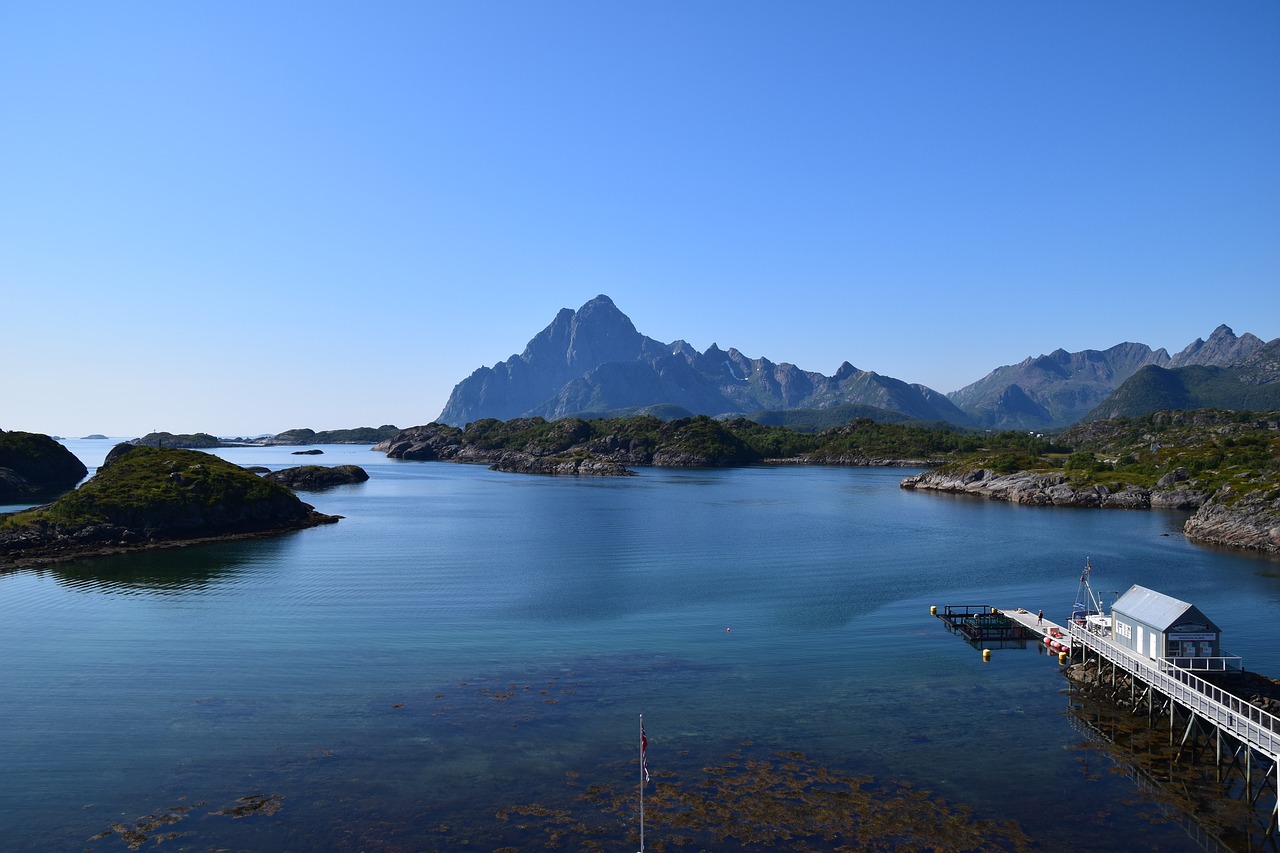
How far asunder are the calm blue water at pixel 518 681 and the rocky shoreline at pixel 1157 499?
858 centimetres

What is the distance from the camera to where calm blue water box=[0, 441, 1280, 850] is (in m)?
29.9

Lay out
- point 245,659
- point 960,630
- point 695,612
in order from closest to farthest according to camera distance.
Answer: point 245,659 < point 960,630 < point 695,612

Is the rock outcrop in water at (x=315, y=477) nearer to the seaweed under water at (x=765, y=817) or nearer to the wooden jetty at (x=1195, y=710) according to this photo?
the seaweed under water at (x=765, y=817)

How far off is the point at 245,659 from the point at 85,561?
47612mm

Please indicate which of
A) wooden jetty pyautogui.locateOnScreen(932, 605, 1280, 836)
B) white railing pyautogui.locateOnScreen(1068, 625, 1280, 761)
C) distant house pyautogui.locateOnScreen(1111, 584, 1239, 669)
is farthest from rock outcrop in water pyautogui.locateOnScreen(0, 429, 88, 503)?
distant house pyautogui.locateOnScreen(1111, 584, 1239, 669)

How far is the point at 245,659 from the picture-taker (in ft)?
158

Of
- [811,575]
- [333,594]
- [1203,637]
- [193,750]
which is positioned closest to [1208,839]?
[1203,637]

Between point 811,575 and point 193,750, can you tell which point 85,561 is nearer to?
point 193,750

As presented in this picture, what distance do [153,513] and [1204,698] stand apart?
102871 millimetres

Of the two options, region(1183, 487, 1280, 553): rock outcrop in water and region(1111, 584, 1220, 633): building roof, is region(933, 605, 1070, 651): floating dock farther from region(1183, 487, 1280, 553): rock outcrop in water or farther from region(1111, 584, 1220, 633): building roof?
region(1183, 487, 1280, 553): rock outcrop in water

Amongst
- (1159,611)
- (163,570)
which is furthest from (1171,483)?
(163,570)

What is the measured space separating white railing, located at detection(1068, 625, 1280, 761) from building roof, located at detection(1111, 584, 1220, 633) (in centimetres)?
200

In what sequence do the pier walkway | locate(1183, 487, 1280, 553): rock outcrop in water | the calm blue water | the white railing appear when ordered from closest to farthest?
the calm blue water → the pier walkway → the white railing → locate(1183, 487, 1280, 553): rock outcrop in water

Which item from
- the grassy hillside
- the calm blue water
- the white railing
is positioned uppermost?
the grassy hillside
